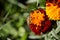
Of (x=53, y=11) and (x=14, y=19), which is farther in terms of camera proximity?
(x=14, y=19)

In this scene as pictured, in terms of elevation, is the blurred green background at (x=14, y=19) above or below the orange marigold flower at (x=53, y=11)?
above

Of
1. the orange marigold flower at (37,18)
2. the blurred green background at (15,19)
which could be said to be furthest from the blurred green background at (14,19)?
the orange marigold flower at (37,18)

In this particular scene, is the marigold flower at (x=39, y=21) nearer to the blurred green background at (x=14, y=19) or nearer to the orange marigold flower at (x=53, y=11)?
the orange marigold flower at (x=53, y=11)

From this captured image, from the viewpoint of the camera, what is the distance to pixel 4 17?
127 centimetres

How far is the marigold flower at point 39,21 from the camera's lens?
3.24ft

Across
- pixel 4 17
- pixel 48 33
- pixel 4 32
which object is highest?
pixel 4 17

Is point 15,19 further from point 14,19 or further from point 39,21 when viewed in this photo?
point 39,21

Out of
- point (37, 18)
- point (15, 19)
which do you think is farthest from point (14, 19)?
point (37, 18)

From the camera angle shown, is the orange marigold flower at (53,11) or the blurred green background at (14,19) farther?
the blurred green background at (14,19)

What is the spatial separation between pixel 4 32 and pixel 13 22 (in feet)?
0.31

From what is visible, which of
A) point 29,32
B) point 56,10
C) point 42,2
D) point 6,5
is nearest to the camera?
point 56,10

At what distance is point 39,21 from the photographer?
3.24ft

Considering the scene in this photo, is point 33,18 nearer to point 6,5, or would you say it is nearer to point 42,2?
point 42,2

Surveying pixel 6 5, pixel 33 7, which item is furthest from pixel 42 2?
pixel 6 5
